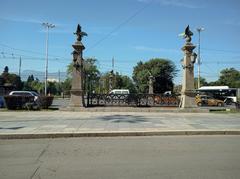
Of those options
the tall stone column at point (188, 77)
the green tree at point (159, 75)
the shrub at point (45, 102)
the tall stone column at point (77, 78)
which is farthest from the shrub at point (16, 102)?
the green tree at point (159, 75)

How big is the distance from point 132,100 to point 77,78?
442 centimetres

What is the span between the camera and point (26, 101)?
24.8m

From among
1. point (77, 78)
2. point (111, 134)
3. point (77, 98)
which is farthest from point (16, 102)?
point (111, 134)

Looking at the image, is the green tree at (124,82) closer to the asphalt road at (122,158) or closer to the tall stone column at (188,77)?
the tall stone column at (188,77)

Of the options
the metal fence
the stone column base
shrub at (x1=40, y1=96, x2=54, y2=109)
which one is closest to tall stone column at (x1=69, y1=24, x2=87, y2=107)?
the stone column base

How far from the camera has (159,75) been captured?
92250 millimetres

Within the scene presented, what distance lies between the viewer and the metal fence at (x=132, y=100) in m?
25.1

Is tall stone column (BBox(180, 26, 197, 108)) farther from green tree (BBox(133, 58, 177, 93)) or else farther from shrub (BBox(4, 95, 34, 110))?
green tree (BBox(133, 58, 177, 93))

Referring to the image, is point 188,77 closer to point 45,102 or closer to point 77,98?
point 77,98

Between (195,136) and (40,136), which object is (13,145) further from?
(195,136)

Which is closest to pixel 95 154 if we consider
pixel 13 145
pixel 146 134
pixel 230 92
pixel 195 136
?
pixel 13 145

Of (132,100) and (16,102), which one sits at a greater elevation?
(132,100)

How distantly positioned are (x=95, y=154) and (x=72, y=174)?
2.20 meters

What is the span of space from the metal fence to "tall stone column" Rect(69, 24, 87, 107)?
134 centimetres
